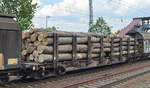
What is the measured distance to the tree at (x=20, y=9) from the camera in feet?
87.9

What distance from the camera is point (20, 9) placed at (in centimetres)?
2717

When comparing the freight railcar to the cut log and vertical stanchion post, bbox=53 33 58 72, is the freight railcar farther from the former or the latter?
the cut log

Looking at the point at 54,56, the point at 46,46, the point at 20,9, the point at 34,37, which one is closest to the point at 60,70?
the point at 54,56

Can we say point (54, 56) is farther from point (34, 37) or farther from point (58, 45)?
point (34, 37)

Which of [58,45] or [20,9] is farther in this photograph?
[20,9]

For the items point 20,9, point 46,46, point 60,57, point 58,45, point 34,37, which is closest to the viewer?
point 46,46

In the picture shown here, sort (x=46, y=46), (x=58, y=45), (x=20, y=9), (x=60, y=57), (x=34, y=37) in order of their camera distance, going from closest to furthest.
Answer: (x=46, y=46) < (x=34, y=37) < (x=58, y=45) < (x=60, y=57) < (x=20, y=9)

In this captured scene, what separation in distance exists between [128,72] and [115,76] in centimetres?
213

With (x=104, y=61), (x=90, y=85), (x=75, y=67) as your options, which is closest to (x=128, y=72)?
(x=104, y=61)

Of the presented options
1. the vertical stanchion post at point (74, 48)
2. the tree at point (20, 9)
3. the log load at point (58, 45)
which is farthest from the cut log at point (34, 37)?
the tree at point (20, 9)

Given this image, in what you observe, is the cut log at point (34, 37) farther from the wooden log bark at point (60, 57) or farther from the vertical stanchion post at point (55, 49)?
the wooden log bark at point (60, 57)

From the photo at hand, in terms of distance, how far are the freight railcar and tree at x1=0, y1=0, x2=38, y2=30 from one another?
9703mm

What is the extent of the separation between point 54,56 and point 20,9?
45.6 ft

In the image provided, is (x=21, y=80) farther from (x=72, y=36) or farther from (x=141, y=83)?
(x=141, y=83)
